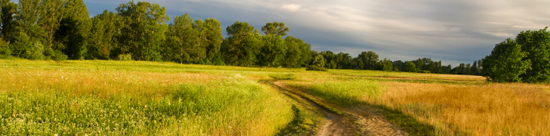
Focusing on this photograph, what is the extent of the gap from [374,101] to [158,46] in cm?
6838

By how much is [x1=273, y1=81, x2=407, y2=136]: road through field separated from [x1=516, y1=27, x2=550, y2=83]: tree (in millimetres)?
38909

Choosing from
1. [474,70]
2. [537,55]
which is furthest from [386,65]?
[537,55]

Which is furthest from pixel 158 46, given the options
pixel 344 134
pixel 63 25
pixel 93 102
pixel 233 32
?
pixel 344 134

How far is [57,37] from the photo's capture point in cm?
6506

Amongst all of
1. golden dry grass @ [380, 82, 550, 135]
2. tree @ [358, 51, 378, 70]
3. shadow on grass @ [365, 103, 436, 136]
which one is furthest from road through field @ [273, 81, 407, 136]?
tree @ [358, 51, 378, 70]

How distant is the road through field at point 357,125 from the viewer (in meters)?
8.65

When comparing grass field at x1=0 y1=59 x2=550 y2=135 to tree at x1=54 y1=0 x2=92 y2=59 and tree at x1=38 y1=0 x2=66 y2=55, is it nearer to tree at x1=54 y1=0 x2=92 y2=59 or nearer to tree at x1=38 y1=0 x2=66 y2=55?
tree at x1=38 y1=0 x2=66 y2=55

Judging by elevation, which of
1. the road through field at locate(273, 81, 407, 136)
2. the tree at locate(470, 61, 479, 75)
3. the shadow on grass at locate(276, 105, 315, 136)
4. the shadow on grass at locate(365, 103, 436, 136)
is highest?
the tree at locate(470, 61, 479, 75)

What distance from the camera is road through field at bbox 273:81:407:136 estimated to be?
8648 mm

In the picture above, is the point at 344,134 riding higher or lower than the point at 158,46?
lower

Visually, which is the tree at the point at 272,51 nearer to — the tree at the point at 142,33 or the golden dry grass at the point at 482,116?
the tree at the point at 142,33

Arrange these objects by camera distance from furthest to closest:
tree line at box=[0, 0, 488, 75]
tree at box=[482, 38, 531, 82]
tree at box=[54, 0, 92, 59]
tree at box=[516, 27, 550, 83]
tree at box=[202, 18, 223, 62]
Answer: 1. tree at box=[202, 18, 223, 62]
2. tree at box=[54, 0, 92, 59]
3. tree line at box=[0, 0, 488, 75]
4. tree at box=[516, 27, 550, 83]
5. tree at box=[482, 38, 531, 82]

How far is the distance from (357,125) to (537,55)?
43.0 meters

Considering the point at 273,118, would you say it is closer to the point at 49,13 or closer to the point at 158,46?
the point at 158,46
